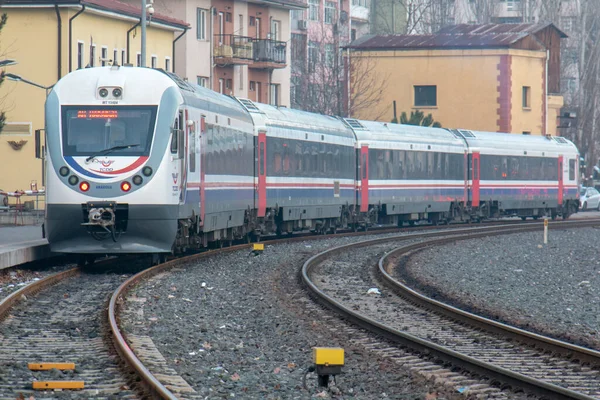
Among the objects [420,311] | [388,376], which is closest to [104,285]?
[420,311]

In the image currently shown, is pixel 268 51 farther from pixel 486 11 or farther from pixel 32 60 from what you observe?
pixel 486 11

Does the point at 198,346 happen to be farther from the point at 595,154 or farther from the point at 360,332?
the point at 595,154

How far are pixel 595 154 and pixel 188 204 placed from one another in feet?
207

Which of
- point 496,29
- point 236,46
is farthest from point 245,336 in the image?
point 496,29

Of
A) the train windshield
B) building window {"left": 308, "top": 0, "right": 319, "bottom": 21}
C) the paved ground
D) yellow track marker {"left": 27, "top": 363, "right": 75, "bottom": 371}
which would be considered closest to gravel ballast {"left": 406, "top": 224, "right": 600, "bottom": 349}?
the train windshield

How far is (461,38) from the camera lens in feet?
225

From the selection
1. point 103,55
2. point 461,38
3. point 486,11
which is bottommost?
point 103,55

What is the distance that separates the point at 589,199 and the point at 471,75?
9626mm

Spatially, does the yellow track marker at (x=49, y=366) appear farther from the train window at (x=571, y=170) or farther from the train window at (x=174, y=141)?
the train window at (x=571, y=170)

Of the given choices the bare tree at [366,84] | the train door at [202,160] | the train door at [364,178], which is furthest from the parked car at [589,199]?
the train door at [202,160]

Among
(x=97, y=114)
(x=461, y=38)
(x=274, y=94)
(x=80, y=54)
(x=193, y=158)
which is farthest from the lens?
(x=461, y=38)

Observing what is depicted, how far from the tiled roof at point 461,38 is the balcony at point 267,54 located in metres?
9.97

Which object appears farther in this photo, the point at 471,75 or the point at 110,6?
the point at 471,75

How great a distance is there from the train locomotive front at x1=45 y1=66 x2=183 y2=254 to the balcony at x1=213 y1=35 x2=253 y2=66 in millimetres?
38615
